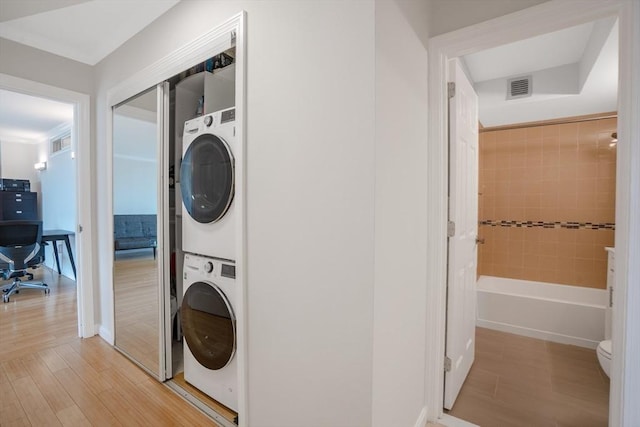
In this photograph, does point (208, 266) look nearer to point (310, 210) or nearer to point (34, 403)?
point (310, 210)

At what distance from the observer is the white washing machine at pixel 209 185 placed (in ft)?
5.22

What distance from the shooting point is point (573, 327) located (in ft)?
8.44

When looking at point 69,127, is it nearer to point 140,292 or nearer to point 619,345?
point 140,292

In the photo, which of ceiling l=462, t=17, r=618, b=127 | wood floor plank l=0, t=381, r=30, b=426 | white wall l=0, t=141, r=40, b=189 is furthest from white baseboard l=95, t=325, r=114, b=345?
white wall l=0, t=141, r=40, b=189

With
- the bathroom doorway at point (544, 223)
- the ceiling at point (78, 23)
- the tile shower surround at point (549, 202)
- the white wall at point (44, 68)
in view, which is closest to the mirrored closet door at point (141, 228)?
the ceiling at point (78, 23)

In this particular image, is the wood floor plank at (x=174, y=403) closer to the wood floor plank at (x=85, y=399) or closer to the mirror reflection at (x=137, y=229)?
the mirror reflection at (x=137, y=229)

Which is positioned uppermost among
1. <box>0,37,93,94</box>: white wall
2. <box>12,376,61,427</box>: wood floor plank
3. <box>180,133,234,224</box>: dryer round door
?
<box>0,37,93,94</box>: white wall

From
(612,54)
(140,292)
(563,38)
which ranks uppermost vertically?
(563,38)

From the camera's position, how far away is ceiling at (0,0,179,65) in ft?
6.29

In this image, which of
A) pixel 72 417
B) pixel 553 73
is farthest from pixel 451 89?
pixel 72 417

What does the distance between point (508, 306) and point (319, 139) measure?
2.80 m

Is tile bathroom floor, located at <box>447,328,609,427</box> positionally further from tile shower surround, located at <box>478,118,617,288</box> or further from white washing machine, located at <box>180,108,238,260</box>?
white washing machine, located at <box>180,108,238,260</box>

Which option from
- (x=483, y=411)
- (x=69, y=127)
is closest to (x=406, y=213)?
(x=483, y=411)

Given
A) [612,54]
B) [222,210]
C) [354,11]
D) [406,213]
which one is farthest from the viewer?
[612,54]
